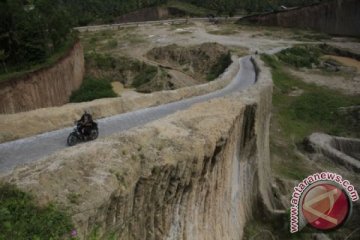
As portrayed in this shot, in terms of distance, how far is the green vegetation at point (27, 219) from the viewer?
338 inches

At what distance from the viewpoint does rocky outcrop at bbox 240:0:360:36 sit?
72012 mm

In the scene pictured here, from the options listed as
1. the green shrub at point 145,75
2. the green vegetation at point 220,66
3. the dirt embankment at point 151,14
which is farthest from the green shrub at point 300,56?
the dirt embankment at point 151,14

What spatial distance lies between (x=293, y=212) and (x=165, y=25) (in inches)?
2387

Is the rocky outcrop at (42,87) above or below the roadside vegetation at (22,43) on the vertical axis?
below

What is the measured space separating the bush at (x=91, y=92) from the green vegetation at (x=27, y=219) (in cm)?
2752

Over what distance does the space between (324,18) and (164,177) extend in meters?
69.5

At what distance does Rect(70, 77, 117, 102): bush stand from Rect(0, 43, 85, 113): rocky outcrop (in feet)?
2.10

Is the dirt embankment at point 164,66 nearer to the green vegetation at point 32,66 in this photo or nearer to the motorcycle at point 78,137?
the green vegetation at point 32,66

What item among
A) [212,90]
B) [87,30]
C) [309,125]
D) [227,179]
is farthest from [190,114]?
[87,30]

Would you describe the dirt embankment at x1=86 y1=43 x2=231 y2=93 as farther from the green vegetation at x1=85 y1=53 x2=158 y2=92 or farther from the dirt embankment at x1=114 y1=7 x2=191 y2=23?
the dirt embankment at x1=114 y1=7 x2=191 y2=23

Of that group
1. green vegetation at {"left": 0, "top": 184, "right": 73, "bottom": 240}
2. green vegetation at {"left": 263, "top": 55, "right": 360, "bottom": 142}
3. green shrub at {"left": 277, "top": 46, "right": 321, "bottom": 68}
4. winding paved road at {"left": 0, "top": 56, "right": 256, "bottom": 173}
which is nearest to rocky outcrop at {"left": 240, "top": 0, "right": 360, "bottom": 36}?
green shrub at {"left": 277, "top": 46, "right": 321, "bottom": 68}

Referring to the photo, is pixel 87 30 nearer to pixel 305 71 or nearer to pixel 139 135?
pixel 305 71

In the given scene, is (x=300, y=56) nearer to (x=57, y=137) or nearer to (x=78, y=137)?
(x=57, y=137)

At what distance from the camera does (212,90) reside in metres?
28.1
